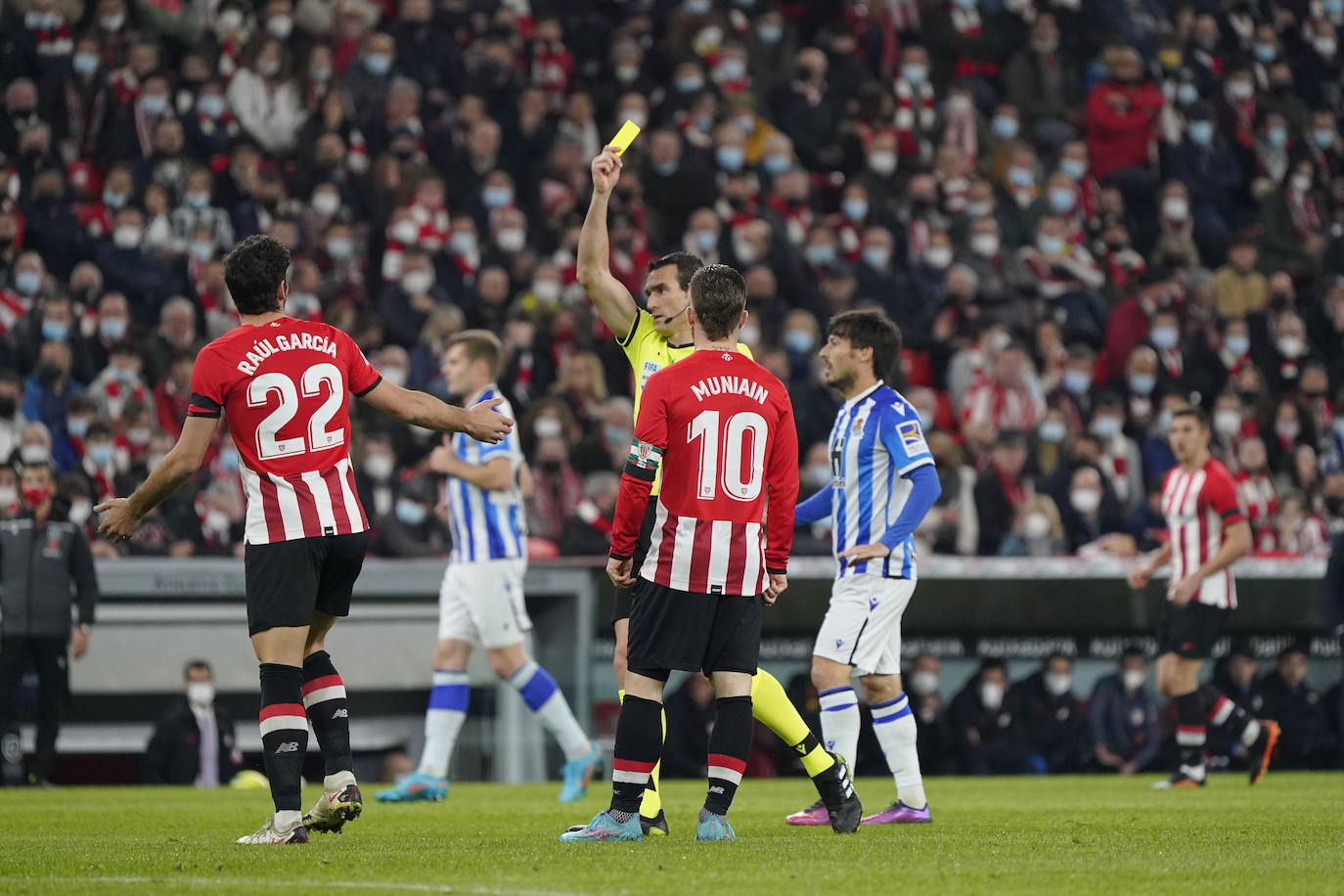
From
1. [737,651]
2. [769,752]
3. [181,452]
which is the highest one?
[181,452]

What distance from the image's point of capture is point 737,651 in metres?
7.01

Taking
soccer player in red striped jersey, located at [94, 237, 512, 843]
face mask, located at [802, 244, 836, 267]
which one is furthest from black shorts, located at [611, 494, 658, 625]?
face mask, located at [802, 244, 836, 267]

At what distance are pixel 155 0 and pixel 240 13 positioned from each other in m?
0.80

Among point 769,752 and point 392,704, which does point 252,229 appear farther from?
point 769,752

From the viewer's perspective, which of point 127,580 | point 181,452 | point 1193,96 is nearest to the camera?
point 181,452

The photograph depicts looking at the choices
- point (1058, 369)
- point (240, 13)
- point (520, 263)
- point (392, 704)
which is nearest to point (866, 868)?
point (392, 704)

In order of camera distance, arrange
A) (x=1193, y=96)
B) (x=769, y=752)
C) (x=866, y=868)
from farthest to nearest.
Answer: (x=1193, y=96) < (x=769, y=752) < (x=866, y=868)

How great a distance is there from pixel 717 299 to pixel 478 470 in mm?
3528

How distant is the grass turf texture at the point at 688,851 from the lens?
18.4ft

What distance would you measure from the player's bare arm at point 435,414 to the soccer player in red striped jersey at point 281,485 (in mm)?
45

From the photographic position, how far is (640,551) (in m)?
7.60

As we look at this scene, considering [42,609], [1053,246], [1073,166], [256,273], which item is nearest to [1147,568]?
[256,273]

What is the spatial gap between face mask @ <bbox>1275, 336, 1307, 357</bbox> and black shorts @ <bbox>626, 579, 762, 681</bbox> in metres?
14.3

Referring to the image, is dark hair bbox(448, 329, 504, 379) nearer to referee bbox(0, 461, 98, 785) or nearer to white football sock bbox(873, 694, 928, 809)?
white football sock bbox(873, 694, 928, 809)
